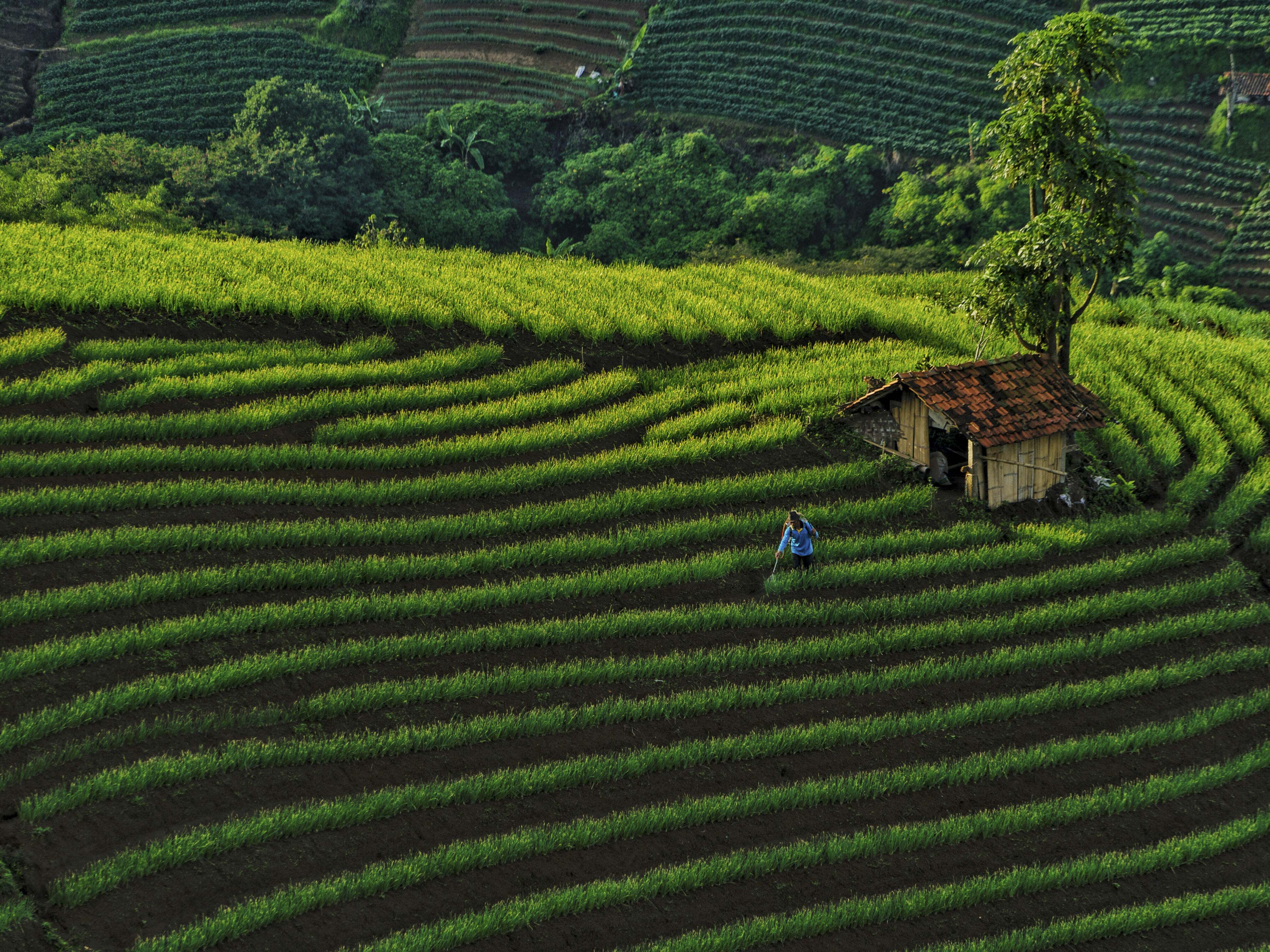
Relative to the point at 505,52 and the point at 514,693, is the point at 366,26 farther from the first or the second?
the point at 514,693

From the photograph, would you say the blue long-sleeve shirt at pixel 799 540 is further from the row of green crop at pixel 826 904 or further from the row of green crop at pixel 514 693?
the row of green crop at pixel 826 904

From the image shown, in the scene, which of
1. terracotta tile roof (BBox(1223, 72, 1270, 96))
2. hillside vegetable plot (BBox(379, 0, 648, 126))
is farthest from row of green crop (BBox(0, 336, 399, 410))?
terracotta tile roof (BBox(1223, 72, 1270, 96))

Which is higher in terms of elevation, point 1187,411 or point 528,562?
point 1187,411

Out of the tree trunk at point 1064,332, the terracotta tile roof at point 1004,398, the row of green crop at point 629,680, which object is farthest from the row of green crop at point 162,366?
the tree trunk at point 1064,332

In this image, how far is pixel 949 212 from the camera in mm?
39094

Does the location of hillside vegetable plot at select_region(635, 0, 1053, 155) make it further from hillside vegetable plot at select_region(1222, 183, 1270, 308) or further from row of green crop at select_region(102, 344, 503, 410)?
row of green crop at select_region(102, 344, 503, 410)

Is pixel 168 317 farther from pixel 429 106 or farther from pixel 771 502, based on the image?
pixel 429 106

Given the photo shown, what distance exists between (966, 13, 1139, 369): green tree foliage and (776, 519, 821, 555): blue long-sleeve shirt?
5.26 meters

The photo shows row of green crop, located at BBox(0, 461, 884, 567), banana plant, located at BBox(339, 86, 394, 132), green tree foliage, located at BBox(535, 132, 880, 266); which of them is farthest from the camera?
banana plant, located at BBox(339, 86, 394, 132)

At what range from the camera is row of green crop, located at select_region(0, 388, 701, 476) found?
15.2m

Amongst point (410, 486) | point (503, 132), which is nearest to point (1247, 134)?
point (503, 132)

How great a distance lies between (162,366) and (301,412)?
2155mm

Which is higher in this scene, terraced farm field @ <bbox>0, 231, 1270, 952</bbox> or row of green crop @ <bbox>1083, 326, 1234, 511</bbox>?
row of green crop @ <bbox>1083, 326, 1234, 511</bbox>

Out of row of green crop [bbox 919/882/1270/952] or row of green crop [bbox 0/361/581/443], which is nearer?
row of green crop [bbox 919/882/1270/952]
